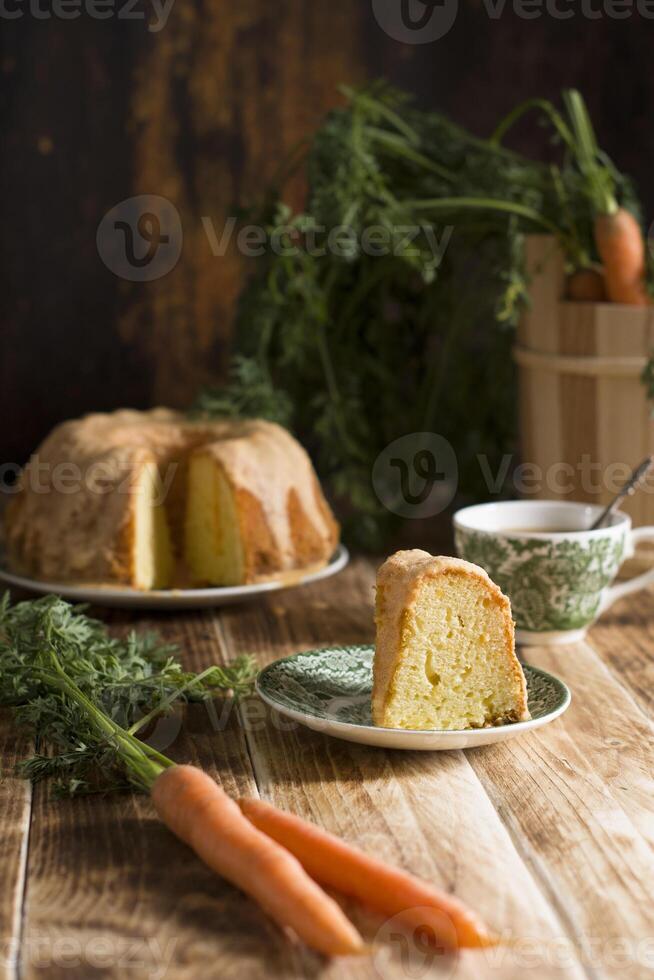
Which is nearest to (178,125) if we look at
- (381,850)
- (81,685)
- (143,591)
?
(143,591)

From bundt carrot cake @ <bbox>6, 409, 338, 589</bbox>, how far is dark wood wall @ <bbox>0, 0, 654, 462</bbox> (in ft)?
2.30

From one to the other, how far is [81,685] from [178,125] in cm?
152

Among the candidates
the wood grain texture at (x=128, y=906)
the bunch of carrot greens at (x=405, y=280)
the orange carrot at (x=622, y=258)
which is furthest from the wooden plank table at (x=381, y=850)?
the bunch of carrot greens at (x=405, y=280)

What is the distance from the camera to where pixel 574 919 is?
0.99 meters

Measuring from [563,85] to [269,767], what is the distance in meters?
1.81

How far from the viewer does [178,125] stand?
2559mm

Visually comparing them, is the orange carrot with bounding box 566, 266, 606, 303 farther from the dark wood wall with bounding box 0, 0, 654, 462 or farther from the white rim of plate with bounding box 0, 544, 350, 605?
the dark wood wall with bounding box 0, 0, 654, 462

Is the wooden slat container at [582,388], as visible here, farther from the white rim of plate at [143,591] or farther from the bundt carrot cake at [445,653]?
the bundt carrot cake at [445,653]

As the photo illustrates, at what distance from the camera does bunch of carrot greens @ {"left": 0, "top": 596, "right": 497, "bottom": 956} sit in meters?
0.95

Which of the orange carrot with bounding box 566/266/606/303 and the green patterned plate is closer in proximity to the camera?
the green patterned plate

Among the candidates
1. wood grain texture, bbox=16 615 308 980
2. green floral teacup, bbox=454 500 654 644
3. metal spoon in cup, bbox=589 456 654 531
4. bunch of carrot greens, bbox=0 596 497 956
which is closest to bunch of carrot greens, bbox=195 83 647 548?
metal spoon in cup, bbox=589 456 654 531

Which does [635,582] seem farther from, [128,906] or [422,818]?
[128,906]

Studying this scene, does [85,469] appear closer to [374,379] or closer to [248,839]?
[374,379]

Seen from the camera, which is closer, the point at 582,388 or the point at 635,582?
the point at 635,582
